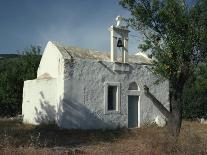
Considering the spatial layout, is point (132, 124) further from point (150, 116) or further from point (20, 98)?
point (20, 98)

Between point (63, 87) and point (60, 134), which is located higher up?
point (63, 87)

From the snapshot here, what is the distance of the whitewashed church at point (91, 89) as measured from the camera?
18.9 meters

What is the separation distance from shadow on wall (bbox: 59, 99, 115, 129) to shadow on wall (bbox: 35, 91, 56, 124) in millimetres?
1132

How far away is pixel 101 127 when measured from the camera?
19906mm

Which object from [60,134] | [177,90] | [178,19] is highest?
[178,19]

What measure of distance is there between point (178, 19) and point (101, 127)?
8.12 meters

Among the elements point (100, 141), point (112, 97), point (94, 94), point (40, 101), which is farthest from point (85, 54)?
point (100, 141)

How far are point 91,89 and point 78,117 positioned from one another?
1.59m

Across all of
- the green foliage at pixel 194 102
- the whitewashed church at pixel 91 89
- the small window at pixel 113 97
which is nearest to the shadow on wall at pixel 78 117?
the whitewashed church at pixel 91 89

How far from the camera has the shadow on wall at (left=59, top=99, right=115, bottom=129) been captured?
61.1 feet

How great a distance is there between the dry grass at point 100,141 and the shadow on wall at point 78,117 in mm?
495

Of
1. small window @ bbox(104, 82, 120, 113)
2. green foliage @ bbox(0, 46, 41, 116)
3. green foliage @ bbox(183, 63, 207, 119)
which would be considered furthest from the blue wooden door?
green foliage @ bbox(0, 46, 41, 116)

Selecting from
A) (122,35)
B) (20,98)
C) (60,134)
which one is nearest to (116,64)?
(122,35)

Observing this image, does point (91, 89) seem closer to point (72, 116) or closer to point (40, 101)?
point (72, 116)
